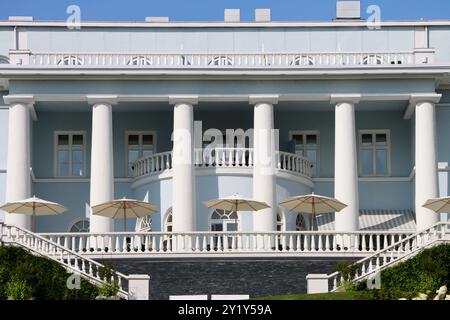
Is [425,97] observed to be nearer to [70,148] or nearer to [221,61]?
[221,61]

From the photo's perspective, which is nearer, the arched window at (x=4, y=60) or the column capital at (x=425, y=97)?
the column capital at (x=425, y=97)

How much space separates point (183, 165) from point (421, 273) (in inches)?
689

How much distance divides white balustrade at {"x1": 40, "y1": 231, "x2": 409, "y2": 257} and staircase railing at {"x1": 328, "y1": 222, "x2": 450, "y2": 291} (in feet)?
4.95

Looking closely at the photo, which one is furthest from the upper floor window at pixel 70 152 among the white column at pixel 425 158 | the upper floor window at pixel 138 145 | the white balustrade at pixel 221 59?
the white column at pixel 425 158

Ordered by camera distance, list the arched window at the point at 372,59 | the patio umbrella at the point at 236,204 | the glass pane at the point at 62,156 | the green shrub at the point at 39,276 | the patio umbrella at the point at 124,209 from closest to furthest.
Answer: the green shrub at the point at 39,276
the patio umbrella at the point at 236,204
the patio umbrella at the point at 124,209
the arched window at the point at 372,59
the glass pane at the point at 62,156

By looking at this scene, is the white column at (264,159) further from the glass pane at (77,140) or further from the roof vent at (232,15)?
the roof vent at (232,15)

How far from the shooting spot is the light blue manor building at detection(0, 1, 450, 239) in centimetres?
7181

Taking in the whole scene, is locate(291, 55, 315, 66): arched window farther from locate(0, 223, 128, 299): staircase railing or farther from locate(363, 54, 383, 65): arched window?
Result: locate(0, 223, 128, 299): staircase railing

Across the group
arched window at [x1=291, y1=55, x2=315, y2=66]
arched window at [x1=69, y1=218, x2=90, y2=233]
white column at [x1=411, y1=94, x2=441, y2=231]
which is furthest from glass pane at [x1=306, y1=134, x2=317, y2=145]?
arched window at [x1=69, y1=218, x2=90, y2=233]

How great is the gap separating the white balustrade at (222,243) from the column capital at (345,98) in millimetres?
8441

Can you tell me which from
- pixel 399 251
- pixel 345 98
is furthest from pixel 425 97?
pixel 399 251

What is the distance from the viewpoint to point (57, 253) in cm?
6028

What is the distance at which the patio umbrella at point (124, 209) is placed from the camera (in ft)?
220

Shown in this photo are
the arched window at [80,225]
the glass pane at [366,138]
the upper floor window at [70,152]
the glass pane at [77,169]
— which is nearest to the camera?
the arched window at [80,225]
